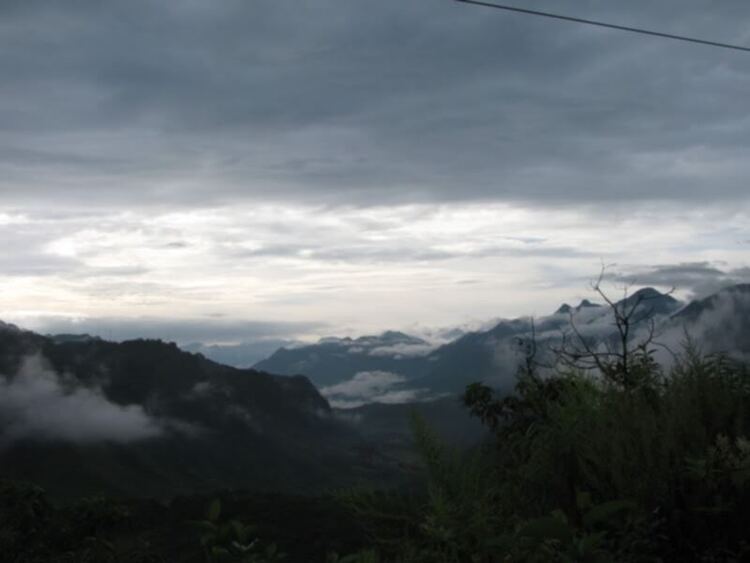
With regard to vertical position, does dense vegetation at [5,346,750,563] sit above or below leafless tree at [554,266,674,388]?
below

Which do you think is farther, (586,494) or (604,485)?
(604,485)

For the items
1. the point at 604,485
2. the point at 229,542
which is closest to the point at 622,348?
the point at 604,485

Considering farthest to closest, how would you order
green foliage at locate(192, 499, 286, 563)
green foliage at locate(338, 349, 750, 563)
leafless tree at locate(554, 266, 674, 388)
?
leafless tree at locate(554, 266, 674, 388)
green foliage at locate(192, 499, 286, 563)
green foliage at locate(338, 349, 750, 563)

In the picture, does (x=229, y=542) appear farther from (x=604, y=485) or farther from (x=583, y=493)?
(x=604, y=485)

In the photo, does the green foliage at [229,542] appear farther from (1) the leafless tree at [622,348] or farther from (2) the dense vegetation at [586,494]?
(1) the leafless tree at [622,348]

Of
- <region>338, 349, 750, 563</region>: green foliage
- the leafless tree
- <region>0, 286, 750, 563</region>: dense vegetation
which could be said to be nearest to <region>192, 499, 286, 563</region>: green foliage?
<region>0, 286, 750, 563</region>: dense vegetation

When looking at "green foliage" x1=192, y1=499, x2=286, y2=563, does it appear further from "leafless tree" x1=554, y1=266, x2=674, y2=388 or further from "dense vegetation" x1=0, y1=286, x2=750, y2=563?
"leafless tree" x1=554, y1=266, x2=674, y2=388

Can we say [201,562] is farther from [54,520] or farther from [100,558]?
[54,520]

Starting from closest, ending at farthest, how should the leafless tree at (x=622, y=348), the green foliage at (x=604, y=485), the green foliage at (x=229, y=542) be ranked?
1. the green foliage at (x=604, y=485)
2. the green foliage at (x=229, y=542)
3. the leafless tree at (x=622, y=348)

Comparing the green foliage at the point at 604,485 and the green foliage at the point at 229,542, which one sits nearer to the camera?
the green foliage at the point at 604,485

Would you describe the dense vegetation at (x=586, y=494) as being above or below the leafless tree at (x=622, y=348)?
below

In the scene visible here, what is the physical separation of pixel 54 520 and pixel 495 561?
835 cm

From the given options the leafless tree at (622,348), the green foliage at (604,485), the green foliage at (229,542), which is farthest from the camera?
the leafless tree at (622,348)

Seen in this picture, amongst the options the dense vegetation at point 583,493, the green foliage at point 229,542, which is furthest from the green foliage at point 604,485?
the green foliage at point 229,542
